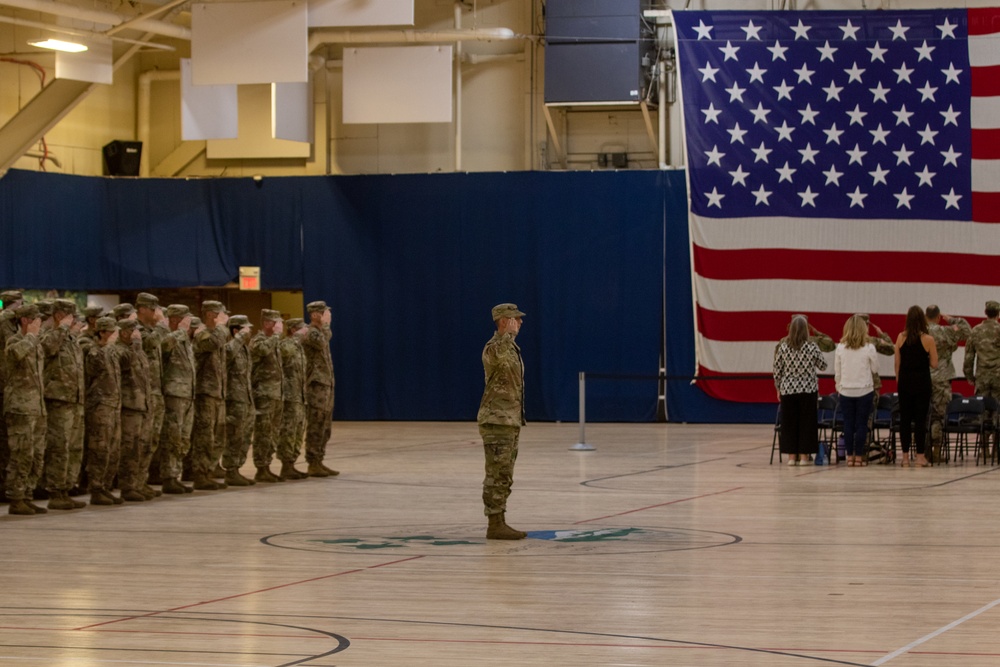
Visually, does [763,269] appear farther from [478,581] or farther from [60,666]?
[60,666]

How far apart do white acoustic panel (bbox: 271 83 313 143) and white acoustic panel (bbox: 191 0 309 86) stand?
9.70 ft

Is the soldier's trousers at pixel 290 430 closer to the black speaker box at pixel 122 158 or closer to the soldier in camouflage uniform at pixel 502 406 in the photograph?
the soldier in camouflage uniform at pixel 502 406

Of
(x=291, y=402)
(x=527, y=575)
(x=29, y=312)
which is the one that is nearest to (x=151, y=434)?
(x=29, y=312)

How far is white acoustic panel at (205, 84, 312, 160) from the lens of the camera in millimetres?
22672

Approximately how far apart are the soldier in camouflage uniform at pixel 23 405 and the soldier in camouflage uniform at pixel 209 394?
187 cm

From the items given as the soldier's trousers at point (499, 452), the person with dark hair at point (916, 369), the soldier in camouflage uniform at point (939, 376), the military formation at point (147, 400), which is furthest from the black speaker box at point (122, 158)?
the soldier's trousers at point (499, 452)

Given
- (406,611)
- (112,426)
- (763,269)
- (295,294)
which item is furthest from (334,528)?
(295,294)

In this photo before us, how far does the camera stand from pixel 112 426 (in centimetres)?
1138

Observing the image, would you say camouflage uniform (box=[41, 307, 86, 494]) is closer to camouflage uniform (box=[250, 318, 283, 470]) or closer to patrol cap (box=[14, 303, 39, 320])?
patrol cap (box=[14, 303, 39, 320])

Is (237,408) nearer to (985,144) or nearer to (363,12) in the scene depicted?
(363,12)

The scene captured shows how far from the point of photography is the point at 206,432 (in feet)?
41.4

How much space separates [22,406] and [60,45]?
820 centimetres

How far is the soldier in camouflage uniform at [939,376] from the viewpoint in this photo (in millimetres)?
14484

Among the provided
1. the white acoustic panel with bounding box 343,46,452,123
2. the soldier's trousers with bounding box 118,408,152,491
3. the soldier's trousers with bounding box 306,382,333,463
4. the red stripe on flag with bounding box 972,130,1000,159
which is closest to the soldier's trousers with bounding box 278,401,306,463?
the soldier's trousers with bounding box 306,382,333,463
